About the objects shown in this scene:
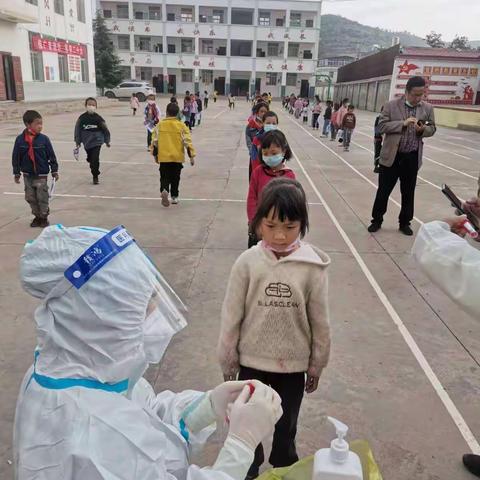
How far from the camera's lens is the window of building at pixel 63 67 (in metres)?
30.4

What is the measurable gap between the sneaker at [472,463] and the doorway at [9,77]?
27406mm

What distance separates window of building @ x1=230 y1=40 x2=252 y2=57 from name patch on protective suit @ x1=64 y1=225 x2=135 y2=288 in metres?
64.0

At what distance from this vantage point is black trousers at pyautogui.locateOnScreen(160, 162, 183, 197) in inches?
298

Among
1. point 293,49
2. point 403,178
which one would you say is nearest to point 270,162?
point 403,178

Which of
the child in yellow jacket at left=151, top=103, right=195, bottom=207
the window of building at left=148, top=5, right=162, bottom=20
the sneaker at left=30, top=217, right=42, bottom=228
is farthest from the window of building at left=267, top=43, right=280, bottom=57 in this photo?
the sneaker at left=30, top=217, right=42, bottom=228

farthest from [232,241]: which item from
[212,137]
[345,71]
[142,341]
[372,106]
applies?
[345,71]

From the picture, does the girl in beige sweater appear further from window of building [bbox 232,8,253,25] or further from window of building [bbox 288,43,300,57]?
window of building [bbox 232,8,253,25]

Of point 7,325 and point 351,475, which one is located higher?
point 351,475

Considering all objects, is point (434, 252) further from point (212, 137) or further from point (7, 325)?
point (212, 137)

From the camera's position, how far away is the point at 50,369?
1.22 m

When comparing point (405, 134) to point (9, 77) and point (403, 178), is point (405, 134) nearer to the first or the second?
point (403, 178)

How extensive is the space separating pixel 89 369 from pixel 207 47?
65.1 meters

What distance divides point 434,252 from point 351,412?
148 cm

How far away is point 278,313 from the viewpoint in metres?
2.06
